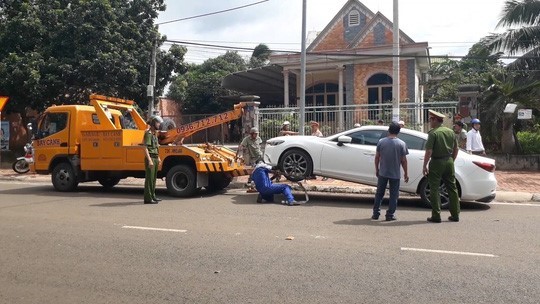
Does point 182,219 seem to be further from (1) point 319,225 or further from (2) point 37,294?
(2) point 37,294

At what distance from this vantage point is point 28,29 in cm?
2000

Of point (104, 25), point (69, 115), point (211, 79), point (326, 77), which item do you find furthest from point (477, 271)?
point (211, 79)

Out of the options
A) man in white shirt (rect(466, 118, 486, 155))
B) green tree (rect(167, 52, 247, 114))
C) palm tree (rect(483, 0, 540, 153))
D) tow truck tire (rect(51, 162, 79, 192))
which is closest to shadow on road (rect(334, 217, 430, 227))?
man in white shirt (rect(466, 118, 486, 155))

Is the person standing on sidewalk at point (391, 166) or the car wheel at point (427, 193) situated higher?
the person standing on sidewalk at point (391, 166)

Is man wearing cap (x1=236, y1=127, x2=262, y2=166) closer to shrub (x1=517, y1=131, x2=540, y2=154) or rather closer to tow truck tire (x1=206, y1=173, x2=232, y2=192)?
tow truck tire (x1=206, y1=173, x2=232, y2=192)

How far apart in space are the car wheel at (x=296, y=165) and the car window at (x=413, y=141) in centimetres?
198

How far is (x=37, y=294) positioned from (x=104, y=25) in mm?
17456

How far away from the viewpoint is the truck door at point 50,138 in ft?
40.4

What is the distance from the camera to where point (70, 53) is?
20.0 meters

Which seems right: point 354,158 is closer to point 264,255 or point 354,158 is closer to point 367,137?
point 367,137

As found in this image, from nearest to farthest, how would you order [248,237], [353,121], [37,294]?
[37,294] < [248,237] < [353,121]

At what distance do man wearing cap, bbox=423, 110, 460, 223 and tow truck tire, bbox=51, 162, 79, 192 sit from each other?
Answer: 8.57 metres

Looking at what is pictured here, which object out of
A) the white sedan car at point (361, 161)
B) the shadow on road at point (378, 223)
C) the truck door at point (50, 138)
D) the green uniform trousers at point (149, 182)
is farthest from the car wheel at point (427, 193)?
the truck door at point (50, 138)

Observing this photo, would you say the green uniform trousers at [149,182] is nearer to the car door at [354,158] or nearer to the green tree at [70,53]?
the car door at [354,158]
